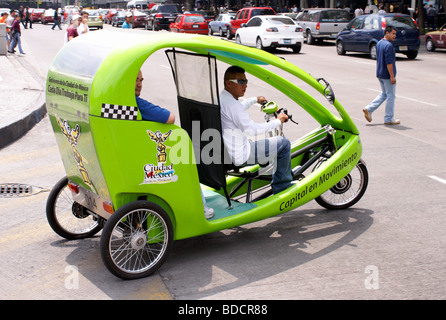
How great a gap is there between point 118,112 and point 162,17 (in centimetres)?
3904

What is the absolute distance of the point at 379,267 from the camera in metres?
4.81

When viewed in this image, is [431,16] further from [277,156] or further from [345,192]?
[277,156]

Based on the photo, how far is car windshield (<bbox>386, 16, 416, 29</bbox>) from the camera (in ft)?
73.4

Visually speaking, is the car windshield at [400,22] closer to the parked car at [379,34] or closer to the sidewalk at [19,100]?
the parked car at [379,34]

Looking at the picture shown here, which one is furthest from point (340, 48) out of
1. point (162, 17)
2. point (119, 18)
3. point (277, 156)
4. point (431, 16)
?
point (119, 18)

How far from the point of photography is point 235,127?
527 cm

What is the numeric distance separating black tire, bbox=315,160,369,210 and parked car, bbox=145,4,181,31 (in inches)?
1476

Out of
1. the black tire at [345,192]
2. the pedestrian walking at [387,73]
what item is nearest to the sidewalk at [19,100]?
the black tire at [345,192]

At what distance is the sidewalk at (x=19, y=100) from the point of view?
33.1ft

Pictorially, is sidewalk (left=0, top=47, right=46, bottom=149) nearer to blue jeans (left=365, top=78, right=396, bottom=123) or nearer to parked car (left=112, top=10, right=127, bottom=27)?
blue jeans (left=365, top=78, right=396, bottom=123)

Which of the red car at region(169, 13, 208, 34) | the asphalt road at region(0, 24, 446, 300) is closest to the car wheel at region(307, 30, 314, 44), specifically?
the red car at region(169, 13, 208, 34)

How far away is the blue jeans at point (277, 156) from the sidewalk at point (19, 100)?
5.56 metres

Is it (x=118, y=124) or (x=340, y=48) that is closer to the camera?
(x=118, y=124)
